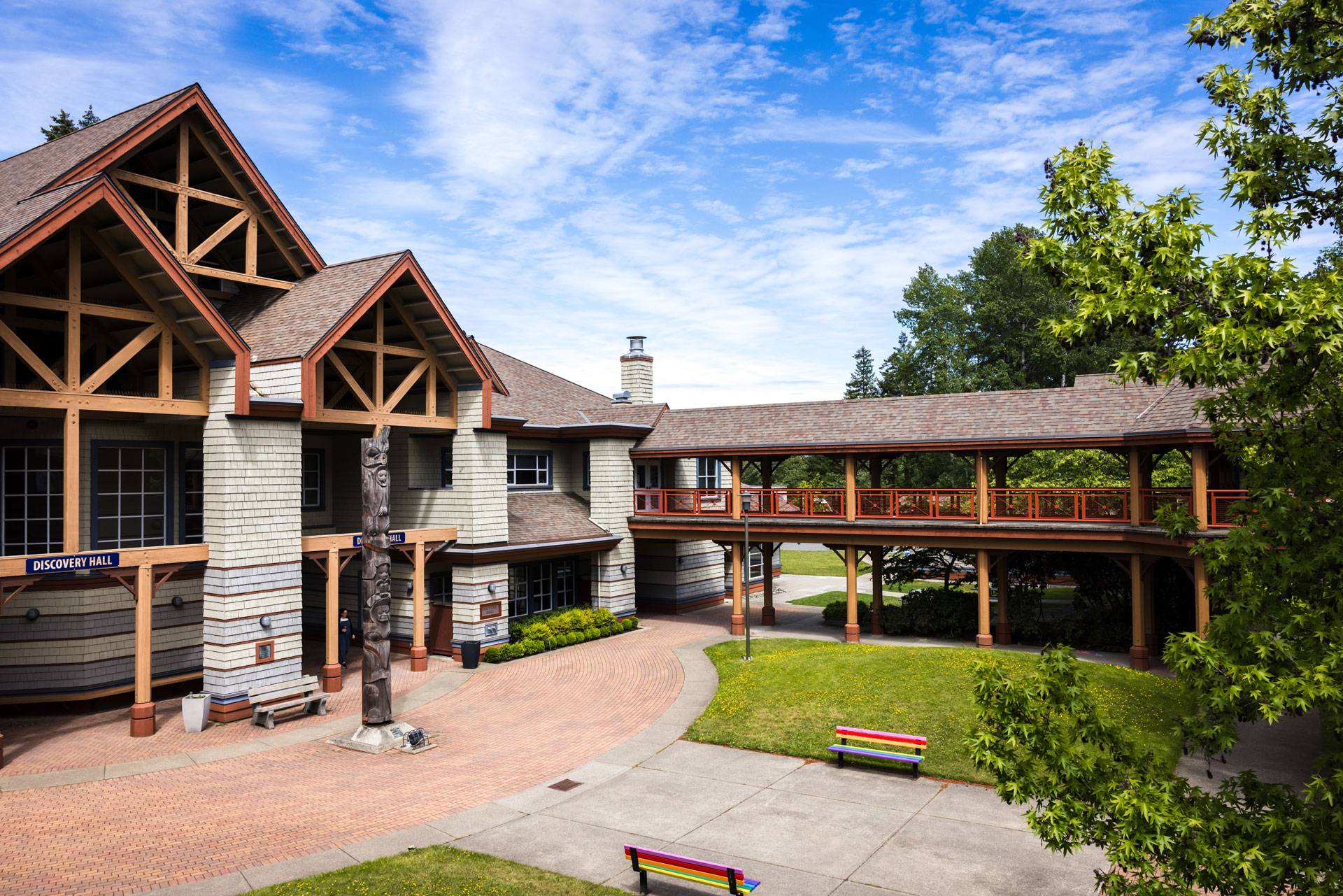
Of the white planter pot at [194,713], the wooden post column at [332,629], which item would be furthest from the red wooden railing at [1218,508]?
the white planter pot at [194,713]

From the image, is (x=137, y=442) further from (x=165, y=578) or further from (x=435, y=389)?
(x=435, y=389)

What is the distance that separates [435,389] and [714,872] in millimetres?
17627

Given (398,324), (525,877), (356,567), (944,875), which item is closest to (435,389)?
(398,324)

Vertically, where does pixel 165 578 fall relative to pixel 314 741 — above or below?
above

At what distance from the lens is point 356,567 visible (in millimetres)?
27688

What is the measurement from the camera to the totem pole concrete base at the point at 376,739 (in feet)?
56.2

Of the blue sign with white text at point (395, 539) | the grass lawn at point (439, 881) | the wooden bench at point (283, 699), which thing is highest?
the blue sign with white text at point (395, 539)

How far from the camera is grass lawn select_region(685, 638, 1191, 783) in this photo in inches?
659

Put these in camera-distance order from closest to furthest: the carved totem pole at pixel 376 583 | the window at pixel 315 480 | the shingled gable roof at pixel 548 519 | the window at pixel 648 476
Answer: the carved totem pole at pixel 376 583, the window at pixel 315 480, the shingled gable roof at pixel 548 519, the window at pixel 648 476

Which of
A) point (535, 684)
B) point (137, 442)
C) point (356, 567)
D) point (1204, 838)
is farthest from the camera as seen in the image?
point (356, 567)

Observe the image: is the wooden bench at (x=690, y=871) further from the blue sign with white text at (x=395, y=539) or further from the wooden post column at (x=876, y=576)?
the wooden post column at (x=876, y=576)

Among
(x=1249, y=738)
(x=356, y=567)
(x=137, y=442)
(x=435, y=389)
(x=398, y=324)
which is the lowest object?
(x=1249, y=738)

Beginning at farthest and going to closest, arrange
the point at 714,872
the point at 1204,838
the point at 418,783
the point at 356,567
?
the point at 356,567, the point at 418,783, the point at 714,872, the point at 1204,838

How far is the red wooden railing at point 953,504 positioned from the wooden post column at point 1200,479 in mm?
255
